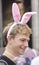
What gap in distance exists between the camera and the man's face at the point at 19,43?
1.97 m

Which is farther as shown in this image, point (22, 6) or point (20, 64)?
point (22, 6)

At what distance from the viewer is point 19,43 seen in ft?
6.51

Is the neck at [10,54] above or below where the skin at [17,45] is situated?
below

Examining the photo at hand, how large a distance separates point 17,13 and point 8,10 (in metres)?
3.81

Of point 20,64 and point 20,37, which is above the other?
point 20,37

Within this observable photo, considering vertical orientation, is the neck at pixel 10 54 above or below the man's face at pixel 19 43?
below

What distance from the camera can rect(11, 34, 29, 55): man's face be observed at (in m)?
1.97

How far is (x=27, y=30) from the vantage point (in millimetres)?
2000

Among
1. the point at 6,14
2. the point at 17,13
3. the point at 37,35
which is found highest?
the point at 17,13

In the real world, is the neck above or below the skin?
below

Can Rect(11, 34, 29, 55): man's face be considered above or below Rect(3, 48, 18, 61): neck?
above

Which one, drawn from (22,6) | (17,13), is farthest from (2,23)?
A: (17,13)

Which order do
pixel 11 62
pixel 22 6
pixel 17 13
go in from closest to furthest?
pixel 11 62, pixel 17 13, pixel 22 6

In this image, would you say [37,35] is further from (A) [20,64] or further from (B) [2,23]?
(A) [20,64]
